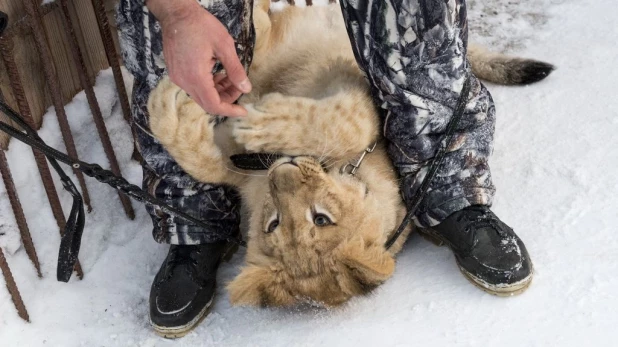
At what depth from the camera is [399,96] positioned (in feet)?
8.35

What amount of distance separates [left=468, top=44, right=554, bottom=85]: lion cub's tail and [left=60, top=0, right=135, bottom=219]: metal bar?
201cm

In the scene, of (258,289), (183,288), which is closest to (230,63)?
(258,289)

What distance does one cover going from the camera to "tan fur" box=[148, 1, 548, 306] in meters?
2.43

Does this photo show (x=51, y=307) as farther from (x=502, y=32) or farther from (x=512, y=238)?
(x=502, y=32)

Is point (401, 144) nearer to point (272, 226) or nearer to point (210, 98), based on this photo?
point (272, 226)

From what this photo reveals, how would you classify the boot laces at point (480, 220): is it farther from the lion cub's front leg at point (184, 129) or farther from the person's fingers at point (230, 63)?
the person's fingers at point (230, 63)

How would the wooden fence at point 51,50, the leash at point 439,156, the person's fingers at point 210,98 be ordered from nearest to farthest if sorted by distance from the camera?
the person's fingers at point 210,98 → the leash at point 439,156 → the wooden fence at point 51,50

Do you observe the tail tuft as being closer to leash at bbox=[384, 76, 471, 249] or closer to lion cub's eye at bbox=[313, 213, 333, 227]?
leash at bbox=[384, 76, 471, 249]

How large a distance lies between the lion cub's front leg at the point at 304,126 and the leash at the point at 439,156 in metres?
0.31

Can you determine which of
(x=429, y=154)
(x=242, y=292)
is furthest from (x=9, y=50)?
(x=429, y=154)

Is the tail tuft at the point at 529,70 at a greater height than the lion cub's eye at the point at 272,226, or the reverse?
the tail tuft at the point at 529,70

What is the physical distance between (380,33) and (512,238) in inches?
38.2

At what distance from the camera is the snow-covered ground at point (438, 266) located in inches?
93.4

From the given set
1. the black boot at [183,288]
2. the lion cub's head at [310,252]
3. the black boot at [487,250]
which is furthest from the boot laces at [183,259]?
the black boot at [487,250]
